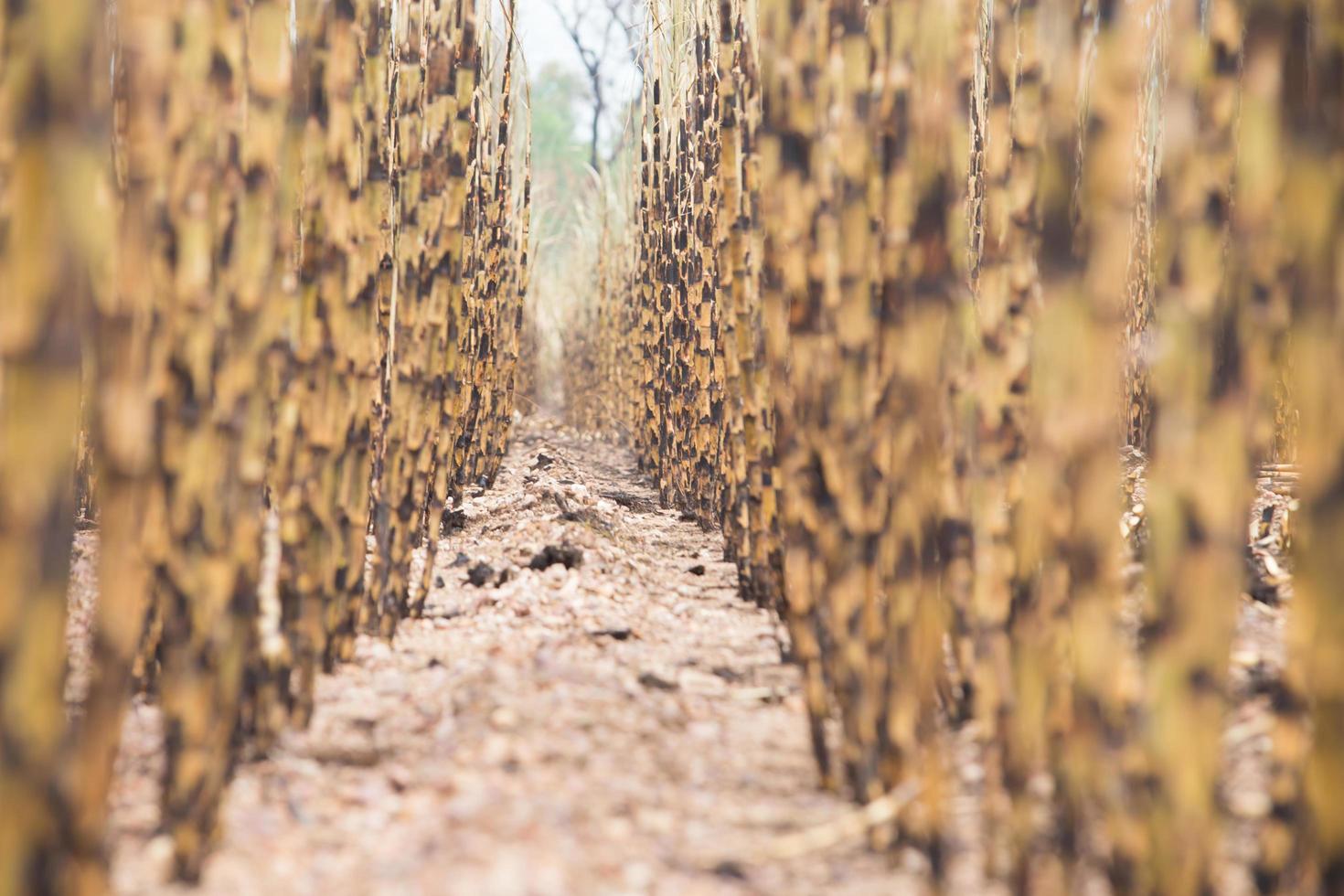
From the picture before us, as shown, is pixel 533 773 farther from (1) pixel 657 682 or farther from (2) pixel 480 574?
(2) pixel 480 574

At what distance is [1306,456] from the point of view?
0.56 metres

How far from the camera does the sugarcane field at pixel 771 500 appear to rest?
55 cm

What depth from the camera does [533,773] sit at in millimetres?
860

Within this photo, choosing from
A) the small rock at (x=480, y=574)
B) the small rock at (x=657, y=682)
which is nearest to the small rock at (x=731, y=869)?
the small rock at (x=657, y=682)

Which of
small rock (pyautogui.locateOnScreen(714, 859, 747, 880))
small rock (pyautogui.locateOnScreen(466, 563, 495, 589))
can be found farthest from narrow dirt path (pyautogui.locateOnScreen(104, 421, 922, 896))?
small rock (pyautogui.locateOnScreen(466, 563, 495, 589))

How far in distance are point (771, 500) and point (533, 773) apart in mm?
525

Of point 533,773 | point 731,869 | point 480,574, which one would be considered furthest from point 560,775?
point 480,574

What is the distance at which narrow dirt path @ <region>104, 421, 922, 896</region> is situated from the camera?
0.73 metres

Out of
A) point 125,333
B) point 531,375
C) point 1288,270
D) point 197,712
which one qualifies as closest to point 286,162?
point 125,333

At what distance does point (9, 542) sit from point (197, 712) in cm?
23

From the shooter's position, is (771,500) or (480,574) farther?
(480,574)

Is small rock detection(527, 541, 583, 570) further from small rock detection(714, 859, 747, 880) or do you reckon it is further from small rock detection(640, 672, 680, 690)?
small rock detection(714, 859, 747, 880)

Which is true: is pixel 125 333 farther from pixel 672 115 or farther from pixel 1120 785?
pixel 672 115

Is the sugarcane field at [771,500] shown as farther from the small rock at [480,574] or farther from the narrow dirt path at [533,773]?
the small rock at [480,574]
